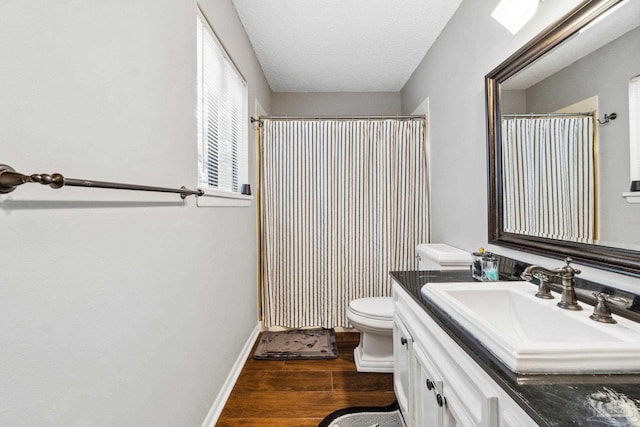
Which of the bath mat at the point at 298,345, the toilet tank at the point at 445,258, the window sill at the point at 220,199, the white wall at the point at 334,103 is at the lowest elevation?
the bath mat at the point at 298,345

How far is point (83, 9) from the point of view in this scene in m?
0.74

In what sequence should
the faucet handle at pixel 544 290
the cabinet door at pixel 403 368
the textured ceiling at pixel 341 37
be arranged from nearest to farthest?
1. the faucet handle at pixel 544 290
2. the cabinet door at pixel 403 368
3. the textured ceiling at pixel 341 37

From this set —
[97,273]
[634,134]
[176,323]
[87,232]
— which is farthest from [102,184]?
[634,134]

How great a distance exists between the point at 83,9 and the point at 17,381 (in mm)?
805

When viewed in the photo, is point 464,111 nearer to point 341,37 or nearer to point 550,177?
point 550,177

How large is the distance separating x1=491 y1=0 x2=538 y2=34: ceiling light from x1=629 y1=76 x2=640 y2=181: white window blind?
64cm

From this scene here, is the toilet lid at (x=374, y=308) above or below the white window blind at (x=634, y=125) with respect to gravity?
below

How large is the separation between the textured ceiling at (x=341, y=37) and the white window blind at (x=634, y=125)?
1.43 m

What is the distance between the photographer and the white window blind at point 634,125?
0.92 m

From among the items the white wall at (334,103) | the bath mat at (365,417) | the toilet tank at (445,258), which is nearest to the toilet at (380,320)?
the toilet tank at (445,258)

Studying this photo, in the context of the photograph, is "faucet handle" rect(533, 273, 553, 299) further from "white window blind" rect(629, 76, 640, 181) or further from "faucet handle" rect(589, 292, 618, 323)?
"white window blind" rect(629, 76, 640, 181)

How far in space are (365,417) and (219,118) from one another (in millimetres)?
1903

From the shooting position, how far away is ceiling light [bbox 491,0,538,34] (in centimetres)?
136

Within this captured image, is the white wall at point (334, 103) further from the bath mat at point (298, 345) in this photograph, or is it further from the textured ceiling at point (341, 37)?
the bath mat at point (298, 345)
